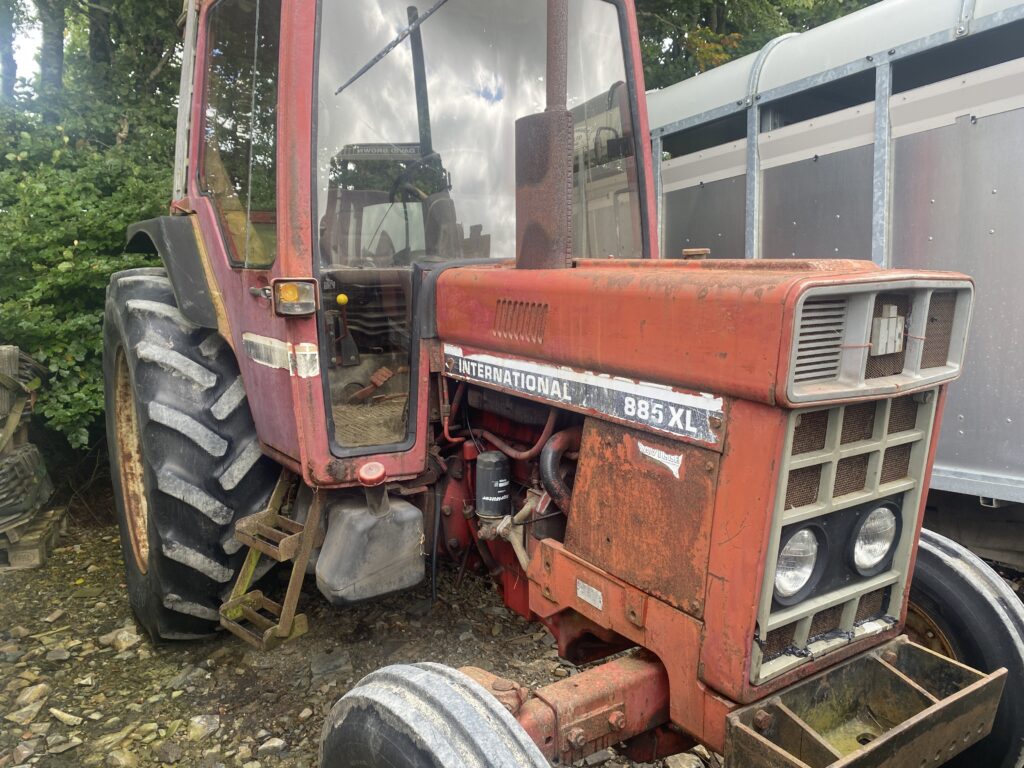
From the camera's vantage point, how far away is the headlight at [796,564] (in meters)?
1.70

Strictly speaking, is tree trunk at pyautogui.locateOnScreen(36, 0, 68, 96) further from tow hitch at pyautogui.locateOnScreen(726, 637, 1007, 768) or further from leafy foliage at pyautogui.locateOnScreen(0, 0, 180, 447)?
tow hitch at pyautogui.locateOnScreen(726, 637, 1007, 768)

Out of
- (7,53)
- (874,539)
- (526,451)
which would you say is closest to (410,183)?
(526,451)

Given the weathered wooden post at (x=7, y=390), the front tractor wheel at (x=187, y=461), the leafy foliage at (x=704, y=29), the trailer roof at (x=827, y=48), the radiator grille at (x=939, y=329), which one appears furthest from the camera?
the leafy foliage at (x=704, y=29)

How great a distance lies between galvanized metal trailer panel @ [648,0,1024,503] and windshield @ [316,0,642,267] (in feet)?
4.43

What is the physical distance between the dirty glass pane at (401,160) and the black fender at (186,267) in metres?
0.77

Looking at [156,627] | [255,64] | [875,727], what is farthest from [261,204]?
[875,727]

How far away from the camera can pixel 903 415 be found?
185 centimetres

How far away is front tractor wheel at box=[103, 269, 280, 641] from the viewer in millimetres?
2777

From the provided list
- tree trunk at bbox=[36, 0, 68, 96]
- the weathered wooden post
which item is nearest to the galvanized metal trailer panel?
the weathered wooden post

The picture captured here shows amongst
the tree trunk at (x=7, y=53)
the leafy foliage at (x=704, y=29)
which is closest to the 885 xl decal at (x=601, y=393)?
the leafy foliage at (x=704, y=29)

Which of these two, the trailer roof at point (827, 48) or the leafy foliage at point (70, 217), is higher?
the trailer roof at point (827, 48)

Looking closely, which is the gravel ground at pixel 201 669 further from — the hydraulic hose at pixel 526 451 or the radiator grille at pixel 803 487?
the radiator grille at pixel 803 487

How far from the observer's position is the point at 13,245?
4.49 m

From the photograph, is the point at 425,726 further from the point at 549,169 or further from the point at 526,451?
the point at 549,169
